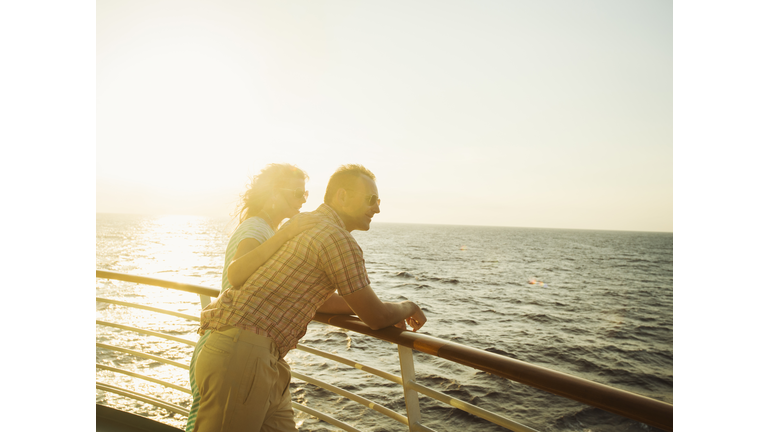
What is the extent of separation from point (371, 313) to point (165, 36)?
457cm

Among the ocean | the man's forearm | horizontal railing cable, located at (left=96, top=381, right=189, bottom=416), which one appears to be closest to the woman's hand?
the man's forearm

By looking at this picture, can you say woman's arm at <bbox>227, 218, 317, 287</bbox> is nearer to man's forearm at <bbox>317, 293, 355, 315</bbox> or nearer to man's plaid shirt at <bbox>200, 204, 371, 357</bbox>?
man's plaid shirt at <bbox>200, 204, 371, 357</bbox>

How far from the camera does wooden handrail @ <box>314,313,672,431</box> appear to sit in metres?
0.88

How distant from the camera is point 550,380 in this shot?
1.06m

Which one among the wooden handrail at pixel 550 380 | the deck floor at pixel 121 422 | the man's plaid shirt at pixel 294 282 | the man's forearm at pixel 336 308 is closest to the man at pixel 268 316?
the man's plaid shirt at pixel 294 282

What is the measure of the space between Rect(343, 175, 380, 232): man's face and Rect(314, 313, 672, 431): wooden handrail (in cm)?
38

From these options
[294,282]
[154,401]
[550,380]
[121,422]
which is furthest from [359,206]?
[121,422]

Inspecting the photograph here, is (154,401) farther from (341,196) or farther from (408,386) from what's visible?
(341,196)

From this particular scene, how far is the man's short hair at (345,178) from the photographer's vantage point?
5.05 ft

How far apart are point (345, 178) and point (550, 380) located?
97 cm

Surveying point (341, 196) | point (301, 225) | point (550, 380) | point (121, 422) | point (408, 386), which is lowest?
point (121, 422)
